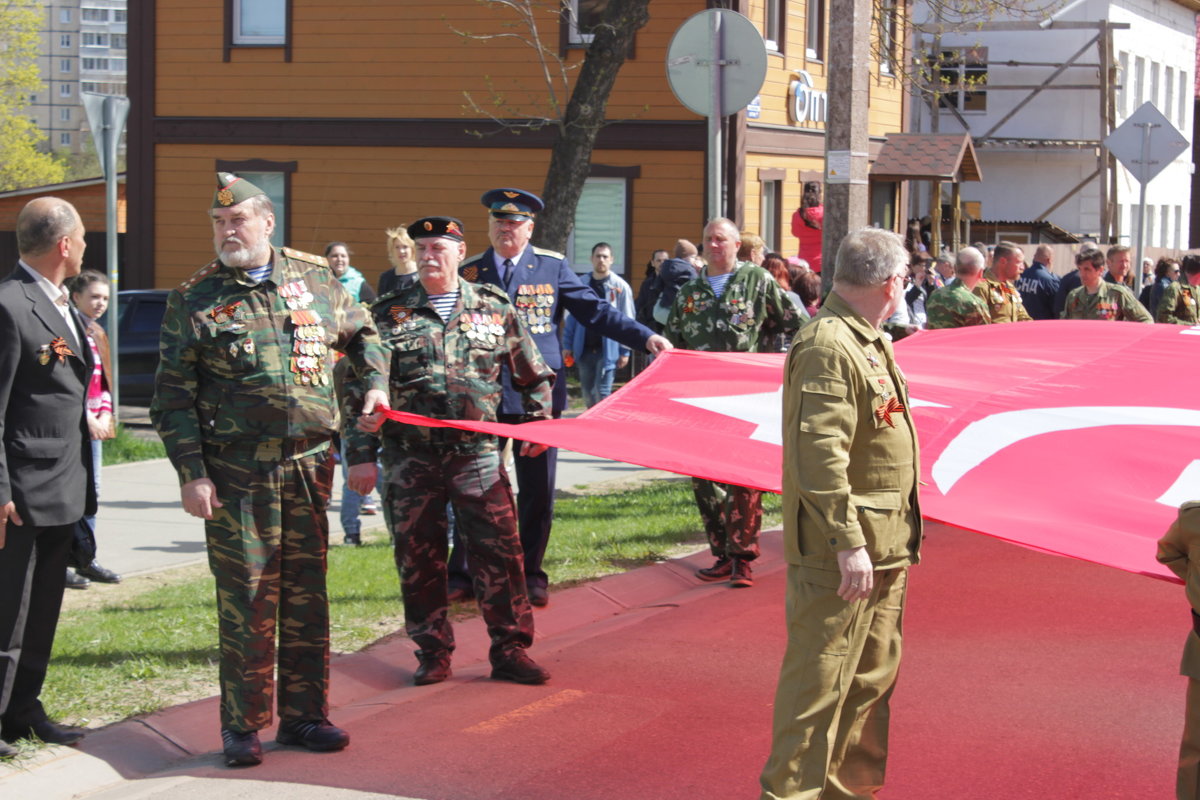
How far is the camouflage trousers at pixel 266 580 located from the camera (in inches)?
229

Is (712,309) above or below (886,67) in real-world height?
below

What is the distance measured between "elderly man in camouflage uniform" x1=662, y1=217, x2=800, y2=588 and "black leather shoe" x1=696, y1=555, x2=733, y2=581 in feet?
0.27

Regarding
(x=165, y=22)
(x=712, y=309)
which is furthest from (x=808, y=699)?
(x=165, y=22)

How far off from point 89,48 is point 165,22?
534 ft

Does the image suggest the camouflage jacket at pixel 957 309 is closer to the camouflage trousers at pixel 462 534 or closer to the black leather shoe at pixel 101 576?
the camouflage trousers at pixel 462 534

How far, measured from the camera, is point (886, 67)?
1169 inches

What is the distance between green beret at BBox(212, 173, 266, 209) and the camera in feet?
19.0

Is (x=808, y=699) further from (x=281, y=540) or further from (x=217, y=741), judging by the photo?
(x=217, y=741)

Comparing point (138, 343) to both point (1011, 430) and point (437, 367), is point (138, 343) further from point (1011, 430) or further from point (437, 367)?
point (1011, 430)

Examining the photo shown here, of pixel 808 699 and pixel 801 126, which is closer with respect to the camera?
pixel 808 699

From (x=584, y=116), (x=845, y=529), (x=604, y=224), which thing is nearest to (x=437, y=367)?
(x=845, y=529)

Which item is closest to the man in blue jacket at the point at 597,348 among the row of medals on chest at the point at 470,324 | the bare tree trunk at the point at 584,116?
the bare tree trunk at the point at 584,116

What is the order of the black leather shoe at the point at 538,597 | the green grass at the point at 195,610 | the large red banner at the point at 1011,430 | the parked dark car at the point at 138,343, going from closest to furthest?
the large red banner at the point at 1011,430
the green grass at the point at 195,610
the black leather shoe at the point at 538,597
the parked dark car at the point at 138,343

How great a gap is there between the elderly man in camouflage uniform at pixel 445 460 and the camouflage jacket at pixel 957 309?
5.32m
